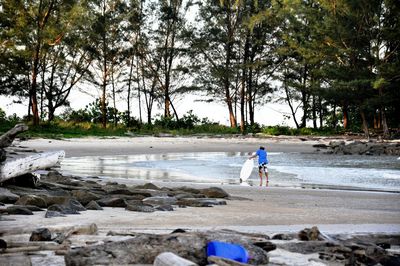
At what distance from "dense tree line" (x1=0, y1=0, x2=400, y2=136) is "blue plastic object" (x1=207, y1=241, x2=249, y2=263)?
3087 cm

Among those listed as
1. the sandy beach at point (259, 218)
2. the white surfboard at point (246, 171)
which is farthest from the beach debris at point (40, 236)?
the white surfboard at point (246, 171)

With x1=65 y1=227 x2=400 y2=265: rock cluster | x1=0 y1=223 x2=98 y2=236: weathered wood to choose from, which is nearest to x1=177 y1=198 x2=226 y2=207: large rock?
x1=0 y1=223 x2=98 y2=236: weathered wood

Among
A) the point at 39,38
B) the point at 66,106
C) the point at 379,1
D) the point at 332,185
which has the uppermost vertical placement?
the point at 379,1

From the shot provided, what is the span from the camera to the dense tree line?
116ft

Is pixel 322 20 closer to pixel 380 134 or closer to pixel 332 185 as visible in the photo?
pixel 380 134

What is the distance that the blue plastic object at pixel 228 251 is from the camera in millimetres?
3512

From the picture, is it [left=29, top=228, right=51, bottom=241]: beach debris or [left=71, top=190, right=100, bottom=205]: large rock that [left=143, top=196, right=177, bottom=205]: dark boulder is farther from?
[left=29, top=228, right=51, bottom=241]: beach debris

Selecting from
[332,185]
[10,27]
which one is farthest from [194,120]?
[332,185]

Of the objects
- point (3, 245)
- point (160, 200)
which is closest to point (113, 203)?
point (160, 200)

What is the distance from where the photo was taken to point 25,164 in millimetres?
8242

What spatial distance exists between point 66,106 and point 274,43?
54.3 ft

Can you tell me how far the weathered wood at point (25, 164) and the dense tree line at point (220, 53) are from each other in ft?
81.9

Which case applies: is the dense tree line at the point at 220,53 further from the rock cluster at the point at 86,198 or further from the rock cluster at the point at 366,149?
the rock cluster at the point at 86,198

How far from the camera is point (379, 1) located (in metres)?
35.7
